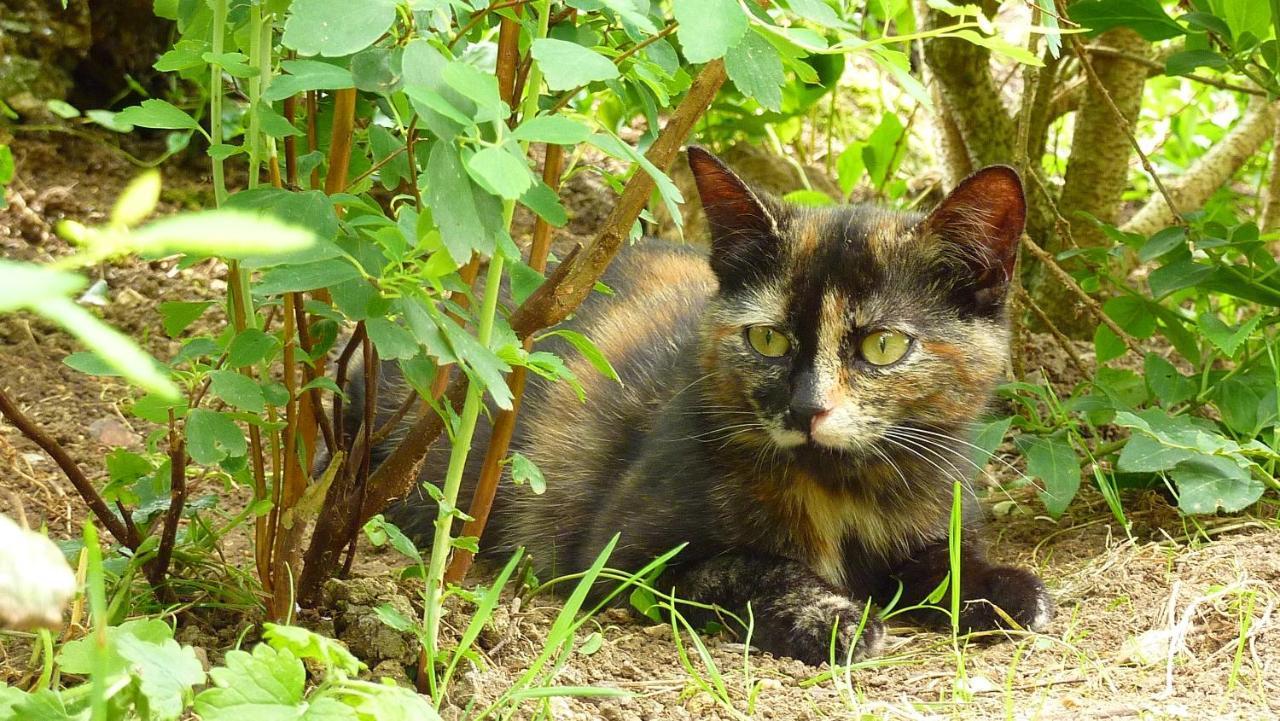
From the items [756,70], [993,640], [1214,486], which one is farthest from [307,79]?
[1214,486]

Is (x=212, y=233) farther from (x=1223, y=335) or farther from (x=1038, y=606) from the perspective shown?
(x=1223, y=335)

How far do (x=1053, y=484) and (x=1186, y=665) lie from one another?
83 centimetres

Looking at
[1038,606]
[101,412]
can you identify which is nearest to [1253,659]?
[1038,606]

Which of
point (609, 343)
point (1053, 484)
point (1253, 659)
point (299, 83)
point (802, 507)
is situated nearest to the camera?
point (299, 83)

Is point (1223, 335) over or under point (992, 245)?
under

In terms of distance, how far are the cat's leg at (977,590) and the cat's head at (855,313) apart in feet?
1.06

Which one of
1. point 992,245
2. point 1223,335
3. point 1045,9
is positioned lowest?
point 1223,335

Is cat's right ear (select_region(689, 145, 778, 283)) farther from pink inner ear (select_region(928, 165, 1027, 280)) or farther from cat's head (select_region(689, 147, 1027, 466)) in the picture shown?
pink inner ear (select_region(928, 165, 1027, 280))

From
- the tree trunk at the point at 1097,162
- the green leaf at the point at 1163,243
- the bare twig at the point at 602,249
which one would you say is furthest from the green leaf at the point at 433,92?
the tree trunk at the point at 1097,162

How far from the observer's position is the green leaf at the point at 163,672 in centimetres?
133

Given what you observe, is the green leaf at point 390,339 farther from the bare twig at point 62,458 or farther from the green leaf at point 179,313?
the bare twig at point 62,458

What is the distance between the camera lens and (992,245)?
8.54ft

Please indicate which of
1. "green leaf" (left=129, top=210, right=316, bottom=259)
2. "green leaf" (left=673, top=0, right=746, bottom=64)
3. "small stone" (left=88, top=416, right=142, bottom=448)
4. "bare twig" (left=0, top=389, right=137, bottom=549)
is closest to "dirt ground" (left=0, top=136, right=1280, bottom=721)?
"small stone" (left=88, top=416, right=142, bottom=448)

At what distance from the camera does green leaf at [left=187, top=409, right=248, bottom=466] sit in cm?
180
